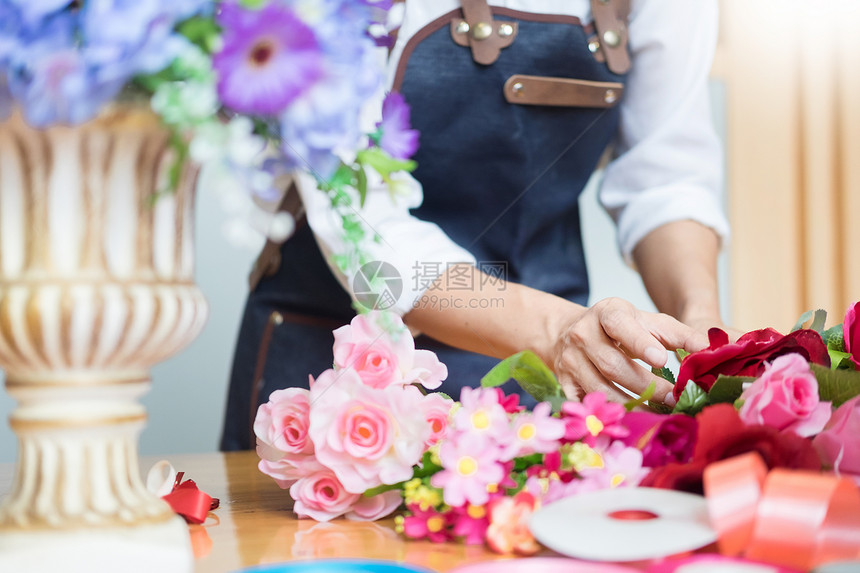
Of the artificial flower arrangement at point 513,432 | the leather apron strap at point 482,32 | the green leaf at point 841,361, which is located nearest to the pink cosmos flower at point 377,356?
the artificial flower arrangement at point 513,432

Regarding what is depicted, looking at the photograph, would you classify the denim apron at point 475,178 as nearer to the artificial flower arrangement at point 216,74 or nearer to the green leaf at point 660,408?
the green leaf at point 660,408

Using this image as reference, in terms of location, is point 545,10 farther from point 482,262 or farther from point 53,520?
point 53,520

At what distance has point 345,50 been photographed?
273mm

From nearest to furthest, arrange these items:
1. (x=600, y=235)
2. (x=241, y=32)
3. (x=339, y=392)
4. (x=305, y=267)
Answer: (x=241, y=32)
(x=339, y=392)
(x=305, y=267)
(x=600, y=235)

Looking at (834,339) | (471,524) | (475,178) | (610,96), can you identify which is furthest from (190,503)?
(610,96)

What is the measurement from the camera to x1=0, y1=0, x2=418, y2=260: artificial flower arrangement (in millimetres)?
247

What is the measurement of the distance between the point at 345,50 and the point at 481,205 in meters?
0.55

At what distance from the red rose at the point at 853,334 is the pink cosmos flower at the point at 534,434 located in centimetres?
17

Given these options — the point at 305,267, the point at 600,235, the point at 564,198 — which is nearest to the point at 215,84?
the point at 305,267

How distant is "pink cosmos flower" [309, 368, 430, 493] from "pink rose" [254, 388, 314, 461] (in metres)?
0.02

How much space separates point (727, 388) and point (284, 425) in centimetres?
Result: 22

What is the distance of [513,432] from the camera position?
1.11 ft

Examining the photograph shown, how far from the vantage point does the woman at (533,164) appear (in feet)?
2.55

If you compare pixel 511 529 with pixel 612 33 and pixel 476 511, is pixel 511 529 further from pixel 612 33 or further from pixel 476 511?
pixel 612 33
